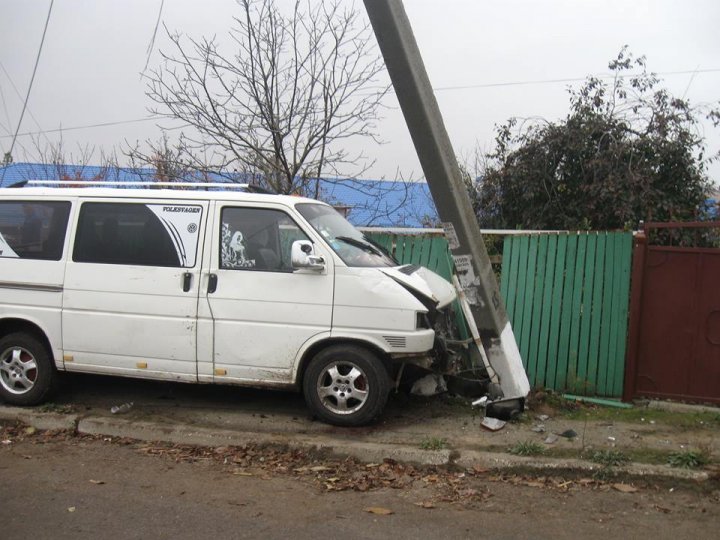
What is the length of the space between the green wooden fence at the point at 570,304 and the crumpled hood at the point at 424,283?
2.15ft

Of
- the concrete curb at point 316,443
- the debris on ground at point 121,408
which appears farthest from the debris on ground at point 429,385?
the debris on ground at point 121,408

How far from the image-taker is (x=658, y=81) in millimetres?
10344

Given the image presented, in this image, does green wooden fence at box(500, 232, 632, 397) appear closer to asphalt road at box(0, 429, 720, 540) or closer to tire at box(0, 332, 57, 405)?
asphalt road at box(0, 429, 720, 540)

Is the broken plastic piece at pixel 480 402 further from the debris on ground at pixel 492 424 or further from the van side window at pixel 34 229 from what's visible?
the van side window at pixel 34 229

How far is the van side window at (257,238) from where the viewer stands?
18.1 ft

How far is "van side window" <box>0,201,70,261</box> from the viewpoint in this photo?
233 inches

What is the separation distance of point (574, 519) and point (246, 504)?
2087mm

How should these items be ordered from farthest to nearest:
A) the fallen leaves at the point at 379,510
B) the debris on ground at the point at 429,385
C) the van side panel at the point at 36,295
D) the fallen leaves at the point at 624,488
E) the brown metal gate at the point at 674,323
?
the brown metal gate at the point at 674,323 < the debris on ground at the point at 429,385 < the van side panel at the point at 36,295 < the fallen leaves at the point at 624,488 < the fallen leaves at the point at 379,510

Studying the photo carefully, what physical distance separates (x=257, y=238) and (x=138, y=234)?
3.64 feet

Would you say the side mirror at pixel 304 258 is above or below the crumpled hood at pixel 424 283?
above

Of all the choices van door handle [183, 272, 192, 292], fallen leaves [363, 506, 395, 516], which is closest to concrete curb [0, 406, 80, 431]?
van door handle [183, 272, 192, 292]

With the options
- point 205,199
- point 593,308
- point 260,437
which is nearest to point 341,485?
point 260,437

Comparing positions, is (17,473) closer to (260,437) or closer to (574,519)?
(260,437)

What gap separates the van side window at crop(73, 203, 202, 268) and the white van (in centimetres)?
1
